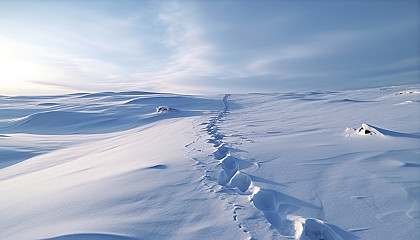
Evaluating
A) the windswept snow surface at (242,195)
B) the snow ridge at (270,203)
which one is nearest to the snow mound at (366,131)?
the windswept snow surface at (242,195)

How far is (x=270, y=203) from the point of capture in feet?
6.83

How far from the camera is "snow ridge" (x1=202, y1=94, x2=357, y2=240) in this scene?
161cm

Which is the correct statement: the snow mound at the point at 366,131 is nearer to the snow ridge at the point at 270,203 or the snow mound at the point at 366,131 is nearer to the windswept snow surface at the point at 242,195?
the windswept snow surface at the point at 242,195

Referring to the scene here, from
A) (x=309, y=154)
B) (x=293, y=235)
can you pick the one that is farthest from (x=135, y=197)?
(x=309, y=154)

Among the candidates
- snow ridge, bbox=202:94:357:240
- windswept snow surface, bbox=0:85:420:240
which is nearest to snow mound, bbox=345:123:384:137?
windswept snow surface, bbox=0:85:420:240

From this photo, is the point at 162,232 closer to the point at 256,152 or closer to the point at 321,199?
the point at 321,199

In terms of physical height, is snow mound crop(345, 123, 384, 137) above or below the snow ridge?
above

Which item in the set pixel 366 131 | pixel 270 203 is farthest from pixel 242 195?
pixel 366 131

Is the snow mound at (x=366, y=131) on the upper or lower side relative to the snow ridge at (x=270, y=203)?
upper

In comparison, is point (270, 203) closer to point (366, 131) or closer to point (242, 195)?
point (242, 195)

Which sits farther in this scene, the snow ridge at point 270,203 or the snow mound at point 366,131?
the snow mound at point 366,131

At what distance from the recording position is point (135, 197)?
2264mm

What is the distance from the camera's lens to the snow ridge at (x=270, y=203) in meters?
1.61

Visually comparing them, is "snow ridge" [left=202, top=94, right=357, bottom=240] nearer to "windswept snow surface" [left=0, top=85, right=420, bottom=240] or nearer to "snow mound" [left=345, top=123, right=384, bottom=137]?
"windswept snow surface" [left=0, top=85, right=420, bottom=240]
